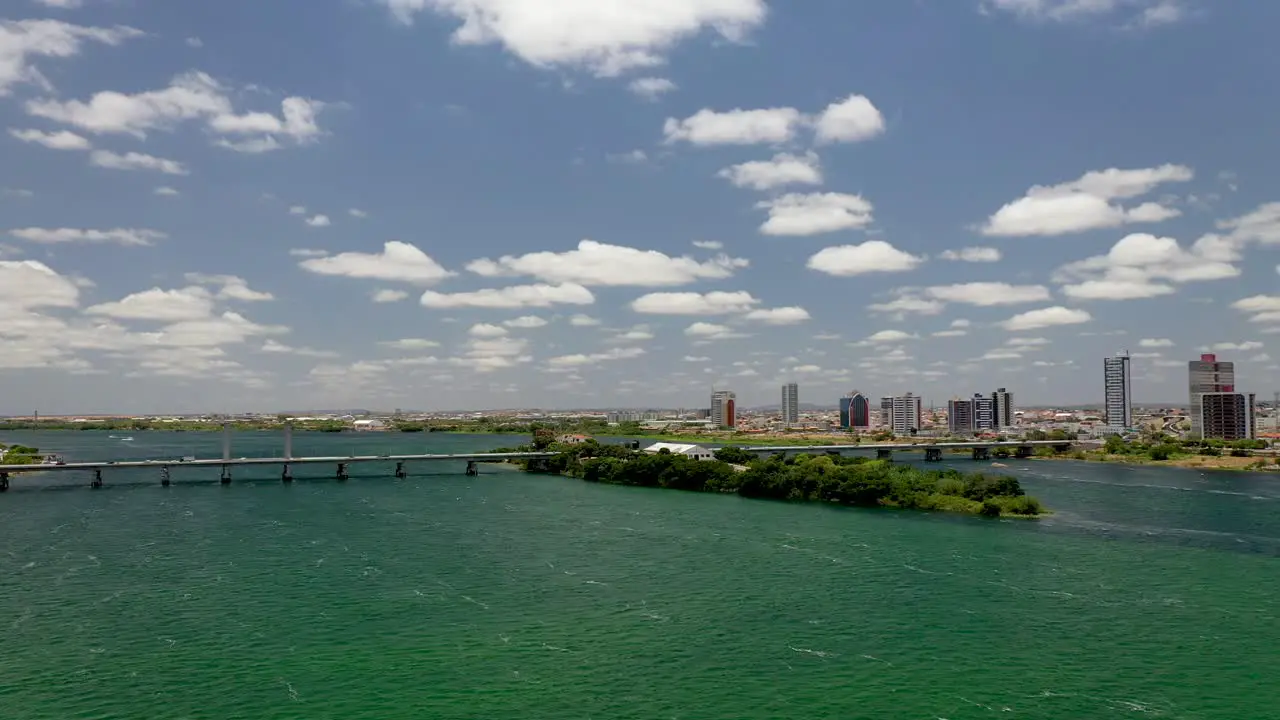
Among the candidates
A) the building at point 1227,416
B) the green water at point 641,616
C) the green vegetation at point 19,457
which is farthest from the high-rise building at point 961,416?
the green vegetation at point 19,457

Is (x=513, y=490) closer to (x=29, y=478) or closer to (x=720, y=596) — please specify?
(x=720, y=596)

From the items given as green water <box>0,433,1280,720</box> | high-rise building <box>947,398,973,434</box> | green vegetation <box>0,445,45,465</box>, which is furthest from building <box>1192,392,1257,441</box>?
green vegetation <box>0,445,45,465</box>

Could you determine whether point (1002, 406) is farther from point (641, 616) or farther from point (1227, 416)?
point (641, 616)

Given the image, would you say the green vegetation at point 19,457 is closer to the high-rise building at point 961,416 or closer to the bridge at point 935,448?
the bridge at point 935,448

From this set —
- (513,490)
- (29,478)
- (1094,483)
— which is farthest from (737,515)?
(29,478)

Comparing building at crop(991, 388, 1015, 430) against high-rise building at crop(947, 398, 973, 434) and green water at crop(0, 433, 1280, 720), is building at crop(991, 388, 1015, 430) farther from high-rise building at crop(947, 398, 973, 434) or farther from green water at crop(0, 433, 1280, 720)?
green water at crop(0, 433, 1280, 720)

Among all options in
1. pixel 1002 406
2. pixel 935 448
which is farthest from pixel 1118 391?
pixel 935 448

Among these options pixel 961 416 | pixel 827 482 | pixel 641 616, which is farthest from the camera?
pixel 961 416
